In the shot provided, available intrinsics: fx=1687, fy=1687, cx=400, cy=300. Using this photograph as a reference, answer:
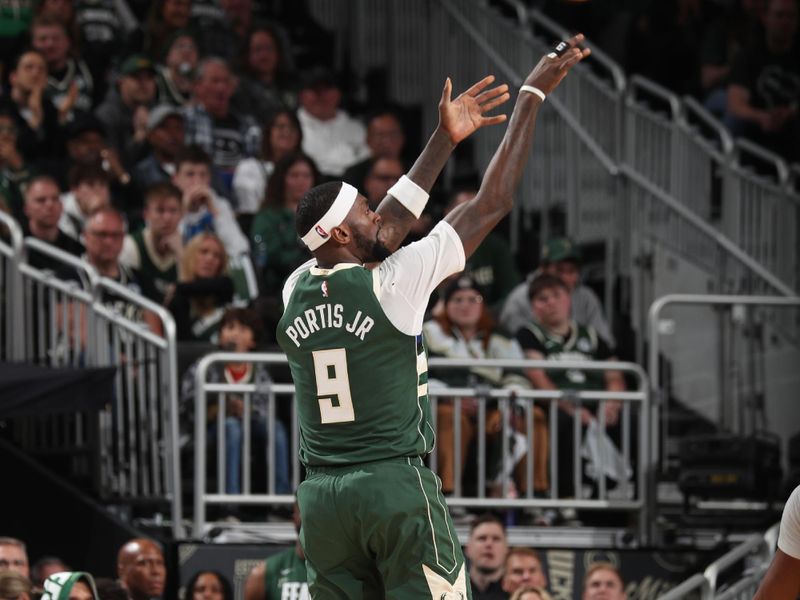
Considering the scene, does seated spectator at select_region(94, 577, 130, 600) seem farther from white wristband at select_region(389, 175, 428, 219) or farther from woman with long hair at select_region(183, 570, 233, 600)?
white wristband at select_region(389, 175, 428, 219)

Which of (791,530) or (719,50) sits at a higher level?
(719,50)

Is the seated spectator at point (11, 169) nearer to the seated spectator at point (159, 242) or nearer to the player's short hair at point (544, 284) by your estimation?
the seated spectator at point (159, 242)

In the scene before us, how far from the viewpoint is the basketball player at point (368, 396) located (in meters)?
6.63

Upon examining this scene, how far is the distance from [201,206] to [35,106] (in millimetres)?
2152

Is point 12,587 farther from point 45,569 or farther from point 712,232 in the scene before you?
point 712,232

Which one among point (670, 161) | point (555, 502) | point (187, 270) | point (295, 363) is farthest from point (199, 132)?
point (295, 363)

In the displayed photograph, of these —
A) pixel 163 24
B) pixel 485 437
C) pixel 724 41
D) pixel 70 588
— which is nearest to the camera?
pixel 70 588

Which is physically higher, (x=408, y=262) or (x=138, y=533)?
(x=408, y=262)

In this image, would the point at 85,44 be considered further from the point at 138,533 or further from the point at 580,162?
the point at 138,533

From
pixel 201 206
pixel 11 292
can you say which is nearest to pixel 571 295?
pixel 201 206

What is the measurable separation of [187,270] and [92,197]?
4.04ft

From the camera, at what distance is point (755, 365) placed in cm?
1280

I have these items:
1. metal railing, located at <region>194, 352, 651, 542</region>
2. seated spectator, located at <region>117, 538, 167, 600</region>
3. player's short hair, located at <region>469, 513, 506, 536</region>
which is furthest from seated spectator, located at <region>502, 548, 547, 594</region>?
seated spectator, located at <region>117, 538, 167, 600</region>

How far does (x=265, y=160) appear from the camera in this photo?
49.6ft
